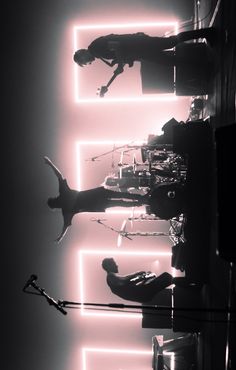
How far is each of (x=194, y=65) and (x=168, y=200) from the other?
278 centimetres

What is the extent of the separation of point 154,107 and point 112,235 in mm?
4157

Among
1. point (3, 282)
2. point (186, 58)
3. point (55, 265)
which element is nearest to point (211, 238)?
point (186, 58)

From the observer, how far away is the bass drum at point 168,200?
23.2ft

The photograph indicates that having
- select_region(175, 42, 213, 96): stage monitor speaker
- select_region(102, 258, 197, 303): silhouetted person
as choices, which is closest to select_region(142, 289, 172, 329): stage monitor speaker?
select_region(102, 258, 197, 303): silhouetted person

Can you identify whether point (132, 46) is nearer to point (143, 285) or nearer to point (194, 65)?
point (194, 65)

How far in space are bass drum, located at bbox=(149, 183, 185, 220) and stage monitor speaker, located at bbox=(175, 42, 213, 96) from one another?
217 cm

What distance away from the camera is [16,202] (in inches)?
515

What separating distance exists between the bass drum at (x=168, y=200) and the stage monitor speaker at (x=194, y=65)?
7.13 feet

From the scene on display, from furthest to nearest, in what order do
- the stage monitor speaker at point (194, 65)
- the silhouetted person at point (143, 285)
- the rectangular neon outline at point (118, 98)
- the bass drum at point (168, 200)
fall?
1. the rectangular neon outline at point (118, 98)
2. the stage monitor speaker at point (194, 65)
3. the silhouetted person at point (143, 285)
4. the bass drum at point (168, 200)

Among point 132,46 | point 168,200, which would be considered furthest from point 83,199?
point 132,46

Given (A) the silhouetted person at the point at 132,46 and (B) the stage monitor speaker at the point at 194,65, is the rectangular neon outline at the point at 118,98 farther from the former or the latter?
Result: (A) the silhouetted person at the point at 132,46

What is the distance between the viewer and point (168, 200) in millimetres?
7160

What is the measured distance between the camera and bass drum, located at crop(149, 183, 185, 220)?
23.2 feet

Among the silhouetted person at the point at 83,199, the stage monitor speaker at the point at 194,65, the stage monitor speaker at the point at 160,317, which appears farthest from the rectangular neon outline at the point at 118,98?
the stage monitor speaker at the point at 160,317
